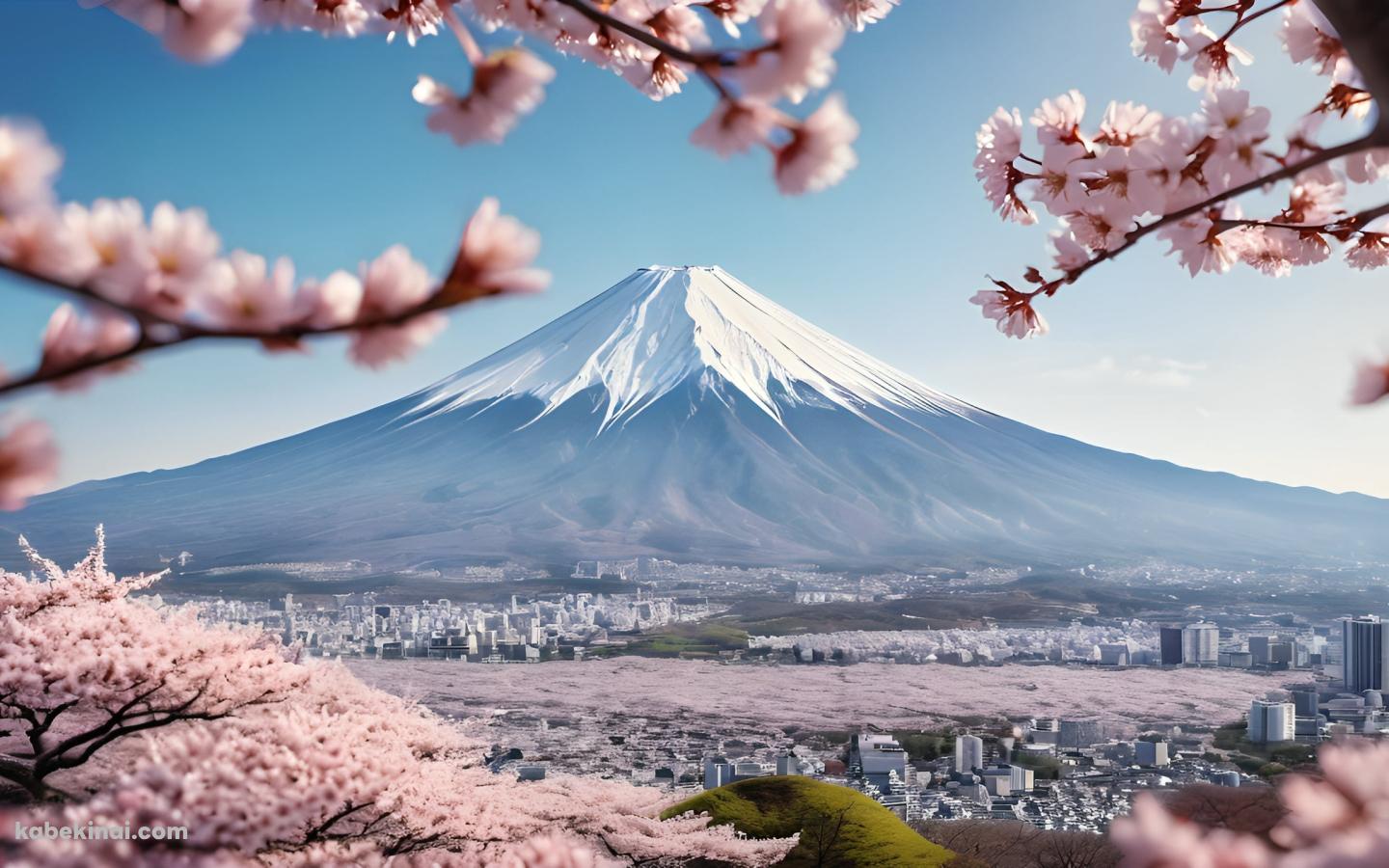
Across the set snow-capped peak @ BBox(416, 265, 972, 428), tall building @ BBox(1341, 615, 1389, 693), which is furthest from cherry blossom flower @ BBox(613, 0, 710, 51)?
snow-capped peak @ BBox(416, 265, 972, 428)

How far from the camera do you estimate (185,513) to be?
29891 millimetres

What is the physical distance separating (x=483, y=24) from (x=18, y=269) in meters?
1.03

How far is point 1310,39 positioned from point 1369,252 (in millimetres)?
374

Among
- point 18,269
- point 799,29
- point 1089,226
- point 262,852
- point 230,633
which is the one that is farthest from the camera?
point 230,633

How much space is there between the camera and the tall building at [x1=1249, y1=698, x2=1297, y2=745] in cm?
973

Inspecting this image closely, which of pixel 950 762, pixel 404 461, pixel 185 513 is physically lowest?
pixel 950 762

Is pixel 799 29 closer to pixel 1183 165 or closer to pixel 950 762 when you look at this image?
pixel 1183 165

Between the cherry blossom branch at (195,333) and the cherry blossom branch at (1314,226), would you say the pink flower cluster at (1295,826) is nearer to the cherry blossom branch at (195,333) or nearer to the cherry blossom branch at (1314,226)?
the cherry blossom branch at (195,333)

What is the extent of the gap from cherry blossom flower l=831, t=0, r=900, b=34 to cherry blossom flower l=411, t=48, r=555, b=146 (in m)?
0.51

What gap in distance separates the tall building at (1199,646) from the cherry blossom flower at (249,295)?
1771cm

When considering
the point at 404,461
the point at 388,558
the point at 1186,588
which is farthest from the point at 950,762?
the point at 404,461

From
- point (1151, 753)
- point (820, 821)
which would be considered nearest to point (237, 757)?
point (820, 821)

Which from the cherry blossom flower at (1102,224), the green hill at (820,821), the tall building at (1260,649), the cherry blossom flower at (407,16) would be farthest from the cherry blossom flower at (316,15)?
the tall building at (1260,649)

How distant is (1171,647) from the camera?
50.7 ft
